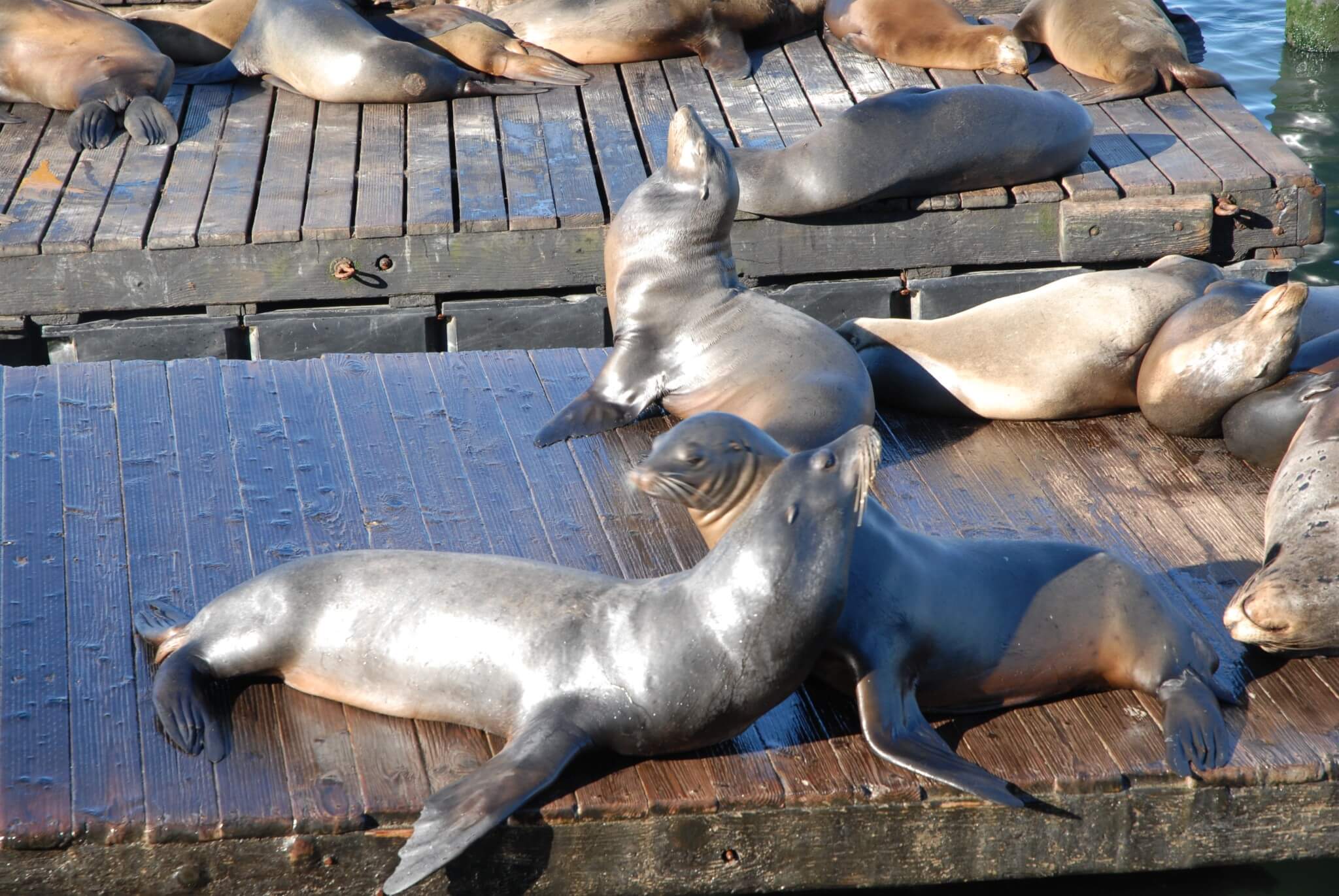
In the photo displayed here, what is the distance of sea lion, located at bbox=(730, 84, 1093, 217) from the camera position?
5852 millimetres

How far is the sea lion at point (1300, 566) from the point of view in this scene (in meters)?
3.22

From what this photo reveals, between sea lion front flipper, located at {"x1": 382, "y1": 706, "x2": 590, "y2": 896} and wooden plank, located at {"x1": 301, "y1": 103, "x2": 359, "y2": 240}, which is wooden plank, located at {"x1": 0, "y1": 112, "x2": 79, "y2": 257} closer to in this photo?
wooden plank, located at {"x1": 301, "y1": 103, "x2": 359, "y2": 240}

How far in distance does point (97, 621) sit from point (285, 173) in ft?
11.0

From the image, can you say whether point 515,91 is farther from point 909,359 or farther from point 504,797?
point 504,797

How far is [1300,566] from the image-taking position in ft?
11.0

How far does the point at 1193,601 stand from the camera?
11.6 ft

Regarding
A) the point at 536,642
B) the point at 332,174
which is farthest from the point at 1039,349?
the point at 332,174

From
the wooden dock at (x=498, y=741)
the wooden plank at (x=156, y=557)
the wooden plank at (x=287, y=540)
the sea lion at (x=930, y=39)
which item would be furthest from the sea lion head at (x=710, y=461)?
the sea lion at (x=930, y=39)

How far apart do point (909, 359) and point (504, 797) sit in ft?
8.00

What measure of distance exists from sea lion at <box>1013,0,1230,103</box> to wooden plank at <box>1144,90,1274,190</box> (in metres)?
0.11

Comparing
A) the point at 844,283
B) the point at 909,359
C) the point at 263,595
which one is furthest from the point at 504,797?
the point at 844,283

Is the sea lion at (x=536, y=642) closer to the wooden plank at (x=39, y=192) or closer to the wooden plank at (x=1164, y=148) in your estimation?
the wooden plank at (x=39, y=192)

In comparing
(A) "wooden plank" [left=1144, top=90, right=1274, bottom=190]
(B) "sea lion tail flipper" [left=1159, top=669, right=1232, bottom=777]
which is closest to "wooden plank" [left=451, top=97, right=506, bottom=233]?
(A) "wooden plank" [left=1144, top=90, right=1274, bottom=190]

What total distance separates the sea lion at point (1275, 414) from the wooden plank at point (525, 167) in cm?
270
